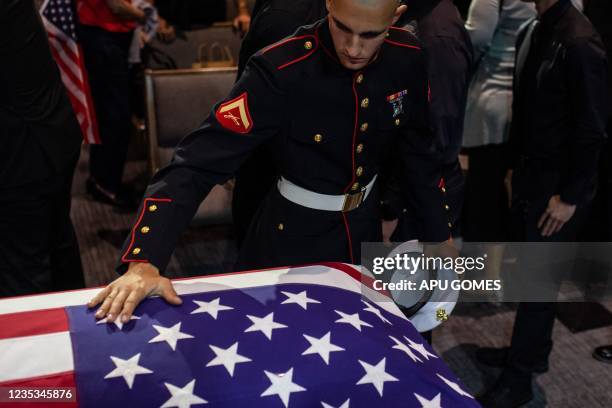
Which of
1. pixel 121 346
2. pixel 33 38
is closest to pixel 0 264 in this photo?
pixel 33 38

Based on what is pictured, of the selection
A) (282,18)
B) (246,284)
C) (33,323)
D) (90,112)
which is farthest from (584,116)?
(90,112)

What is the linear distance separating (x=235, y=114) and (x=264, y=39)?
45cm

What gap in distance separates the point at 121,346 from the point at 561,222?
166cm

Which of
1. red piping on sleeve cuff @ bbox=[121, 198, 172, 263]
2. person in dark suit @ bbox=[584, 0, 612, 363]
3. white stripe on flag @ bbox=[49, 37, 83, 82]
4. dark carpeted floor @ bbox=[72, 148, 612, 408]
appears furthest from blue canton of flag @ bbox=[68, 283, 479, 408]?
white stripe on flag @ bbox=[49, 37, 83, 82]

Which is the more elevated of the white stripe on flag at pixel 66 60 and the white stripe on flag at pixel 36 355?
the white stripe on flag at pixel 36 355

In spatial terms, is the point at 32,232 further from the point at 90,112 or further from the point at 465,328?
the point at 465,328

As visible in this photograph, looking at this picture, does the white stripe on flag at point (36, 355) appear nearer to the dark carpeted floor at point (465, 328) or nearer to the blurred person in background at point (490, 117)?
the dark carpeted floor at point (465, 328)

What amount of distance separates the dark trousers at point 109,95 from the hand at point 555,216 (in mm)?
2485

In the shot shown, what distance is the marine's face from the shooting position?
51.5 inches

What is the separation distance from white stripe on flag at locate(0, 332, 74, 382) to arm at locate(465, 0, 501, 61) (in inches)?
86.8

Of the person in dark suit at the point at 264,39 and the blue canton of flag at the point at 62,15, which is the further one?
the blue canton of flag at the point at 62,15

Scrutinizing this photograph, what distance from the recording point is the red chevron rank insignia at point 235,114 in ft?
4.86

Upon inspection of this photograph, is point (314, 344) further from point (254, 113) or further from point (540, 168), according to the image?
point (540, 168)

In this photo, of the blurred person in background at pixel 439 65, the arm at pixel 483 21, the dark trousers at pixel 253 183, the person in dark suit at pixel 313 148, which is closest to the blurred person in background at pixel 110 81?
the arm at pixel 483 21
